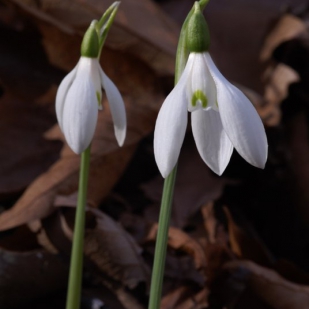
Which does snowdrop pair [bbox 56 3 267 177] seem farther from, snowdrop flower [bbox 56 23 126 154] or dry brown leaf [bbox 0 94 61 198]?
dry brown leaf [bbox 0 94 61 198]

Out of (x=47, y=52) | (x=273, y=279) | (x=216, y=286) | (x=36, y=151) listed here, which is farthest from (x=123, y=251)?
(x=47, y=52)

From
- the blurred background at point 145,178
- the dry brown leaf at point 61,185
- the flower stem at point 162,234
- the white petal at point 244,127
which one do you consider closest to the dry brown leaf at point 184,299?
the blurred background at point 145,178

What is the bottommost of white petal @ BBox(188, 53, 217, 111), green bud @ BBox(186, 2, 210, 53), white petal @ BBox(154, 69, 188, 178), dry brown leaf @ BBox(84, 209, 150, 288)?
dry brown leaf @ BBox(84, 209, 150, 288)

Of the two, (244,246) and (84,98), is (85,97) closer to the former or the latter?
(84,98)

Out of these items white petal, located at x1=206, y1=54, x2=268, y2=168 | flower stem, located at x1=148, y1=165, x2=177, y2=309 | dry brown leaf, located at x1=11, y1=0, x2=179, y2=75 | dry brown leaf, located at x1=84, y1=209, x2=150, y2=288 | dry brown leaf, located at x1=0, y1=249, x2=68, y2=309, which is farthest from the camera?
dry brown leaf, located at x1=11, y1=0, x2=179, y2=75

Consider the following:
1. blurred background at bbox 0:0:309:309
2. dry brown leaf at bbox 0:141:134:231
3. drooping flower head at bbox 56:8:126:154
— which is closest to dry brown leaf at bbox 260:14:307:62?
blurred background at bbox 0:0:309:309

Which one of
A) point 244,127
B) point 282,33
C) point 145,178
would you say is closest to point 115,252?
point 145,178
